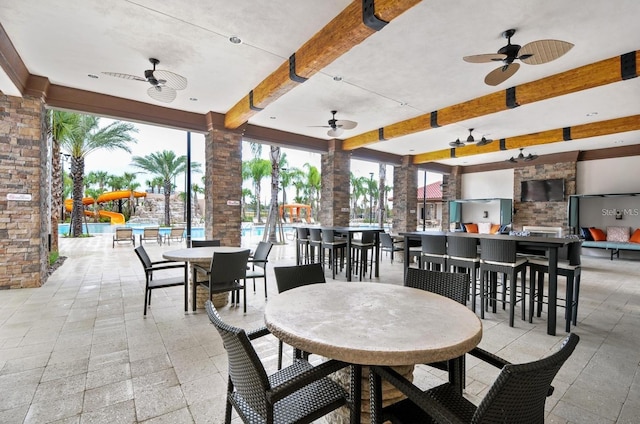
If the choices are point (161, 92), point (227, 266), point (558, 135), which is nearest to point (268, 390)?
point (227, 266)

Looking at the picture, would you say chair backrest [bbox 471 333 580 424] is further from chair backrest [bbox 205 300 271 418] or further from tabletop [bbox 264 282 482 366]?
chair backrest [bbox 205 300 271 418]

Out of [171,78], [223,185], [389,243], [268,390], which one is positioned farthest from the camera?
[389,243]

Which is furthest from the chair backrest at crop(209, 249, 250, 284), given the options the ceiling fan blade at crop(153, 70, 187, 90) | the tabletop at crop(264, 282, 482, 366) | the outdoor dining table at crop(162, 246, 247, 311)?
the ceiling fan blade at crop(153, 70, 187, 90)

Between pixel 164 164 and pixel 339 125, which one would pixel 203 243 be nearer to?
pixel 339 125

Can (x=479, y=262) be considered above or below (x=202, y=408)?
above

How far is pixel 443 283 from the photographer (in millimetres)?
2125

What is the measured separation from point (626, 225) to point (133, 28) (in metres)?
12.8

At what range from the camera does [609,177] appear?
30.7 feet

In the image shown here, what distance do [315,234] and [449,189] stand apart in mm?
9156

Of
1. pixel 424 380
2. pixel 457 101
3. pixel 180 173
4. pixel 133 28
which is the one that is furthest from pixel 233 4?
pixel 180 173

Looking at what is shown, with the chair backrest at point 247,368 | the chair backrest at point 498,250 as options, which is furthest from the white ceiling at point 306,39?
the chair backrest at point 247,368

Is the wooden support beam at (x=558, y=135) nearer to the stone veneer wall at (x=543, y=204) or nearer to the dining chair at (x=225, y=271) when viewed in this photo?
the stone veneer wall at (x=543, y=204)

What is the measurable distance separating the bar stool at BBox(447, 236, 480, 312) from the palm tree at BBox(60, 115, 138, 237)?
12.9 metres

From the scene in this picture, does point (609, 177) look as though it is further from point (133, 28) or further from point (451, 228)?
point (133, 28)
